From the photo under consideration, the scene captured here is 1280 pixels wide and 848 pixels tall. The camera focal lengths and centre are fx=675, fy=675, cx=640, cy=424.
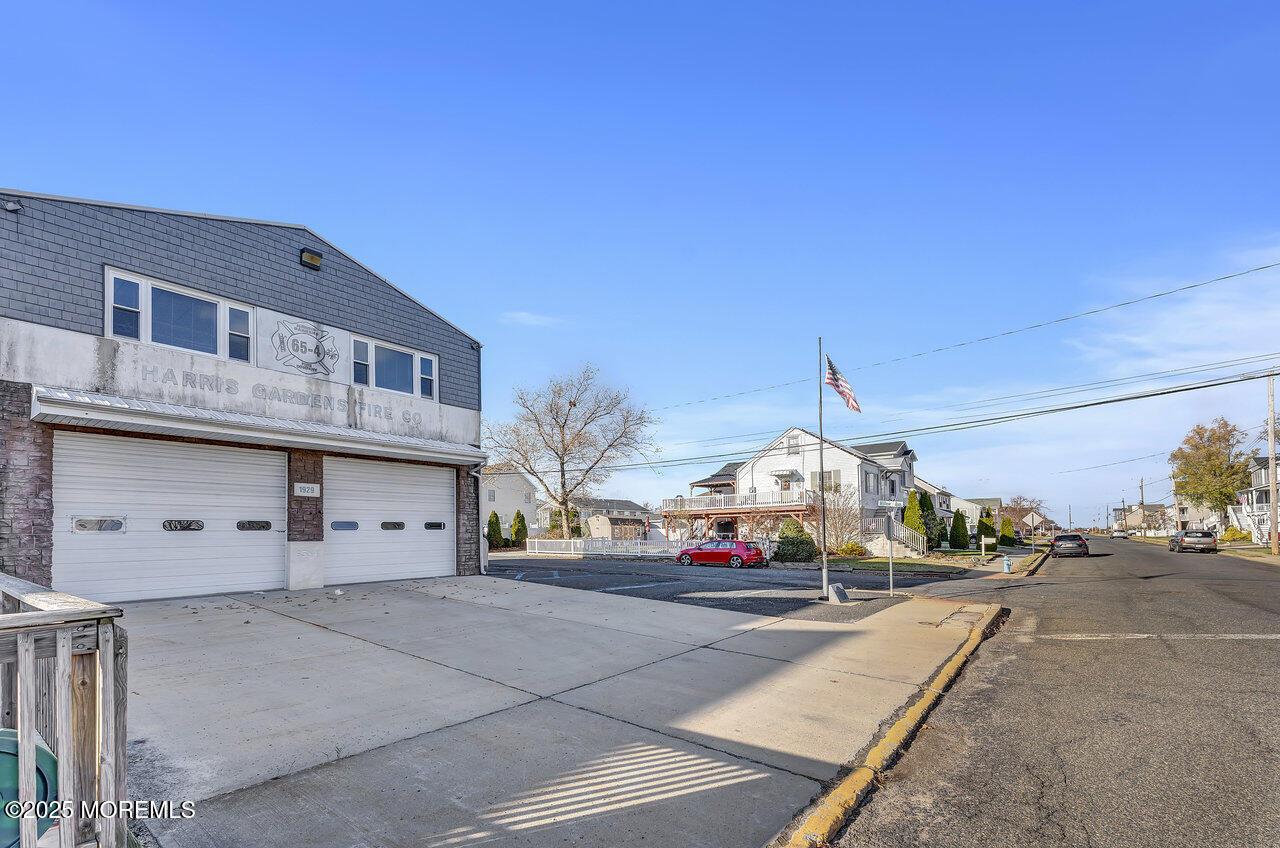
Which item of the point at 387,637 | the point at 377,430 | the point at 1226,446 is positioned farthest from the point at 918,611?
the point at 1226,446

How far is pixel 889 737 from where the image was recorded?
6.12 meters

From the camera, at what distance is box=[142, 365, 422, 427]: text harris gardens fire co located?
1248 cm

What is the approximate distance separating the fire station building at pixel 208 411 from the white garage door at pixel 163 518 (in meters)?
0.03

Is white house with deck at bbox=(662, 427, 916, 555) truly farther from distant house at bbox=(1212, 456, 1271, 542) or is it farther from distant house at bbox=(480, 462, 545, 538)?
distant house at bbox=(1212, 456, 1271, 542)

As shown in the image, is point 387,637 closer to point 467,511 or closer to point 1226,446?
point 467,511

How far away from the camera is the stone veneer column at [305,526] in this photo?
14321 millimetres

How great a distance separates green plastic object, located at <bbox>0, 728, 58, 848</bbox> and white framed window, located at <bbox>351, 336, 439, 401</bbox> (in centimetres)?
1392

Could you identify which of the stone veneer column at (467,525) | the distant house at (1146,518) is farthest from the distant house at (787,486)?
the distant house at (1146,518)

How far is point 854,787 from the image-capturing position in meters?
5.01

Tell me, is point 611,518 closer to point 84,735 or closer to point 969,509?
point 969,509

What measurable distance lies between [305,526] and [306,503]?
49 cm

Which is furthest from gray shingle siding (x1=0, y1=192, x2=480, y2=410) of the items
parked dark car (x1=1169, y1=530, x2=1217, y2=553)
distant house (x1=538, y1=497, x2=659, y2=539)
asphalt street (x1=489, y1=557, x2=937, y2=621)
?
distant house (x1=538, y1=497, x2=659, y2=539)

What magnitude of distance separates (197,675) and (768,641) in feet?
24.5

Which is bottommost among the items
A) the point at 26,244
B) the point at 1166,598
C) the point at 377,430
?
the point at 1166,598
